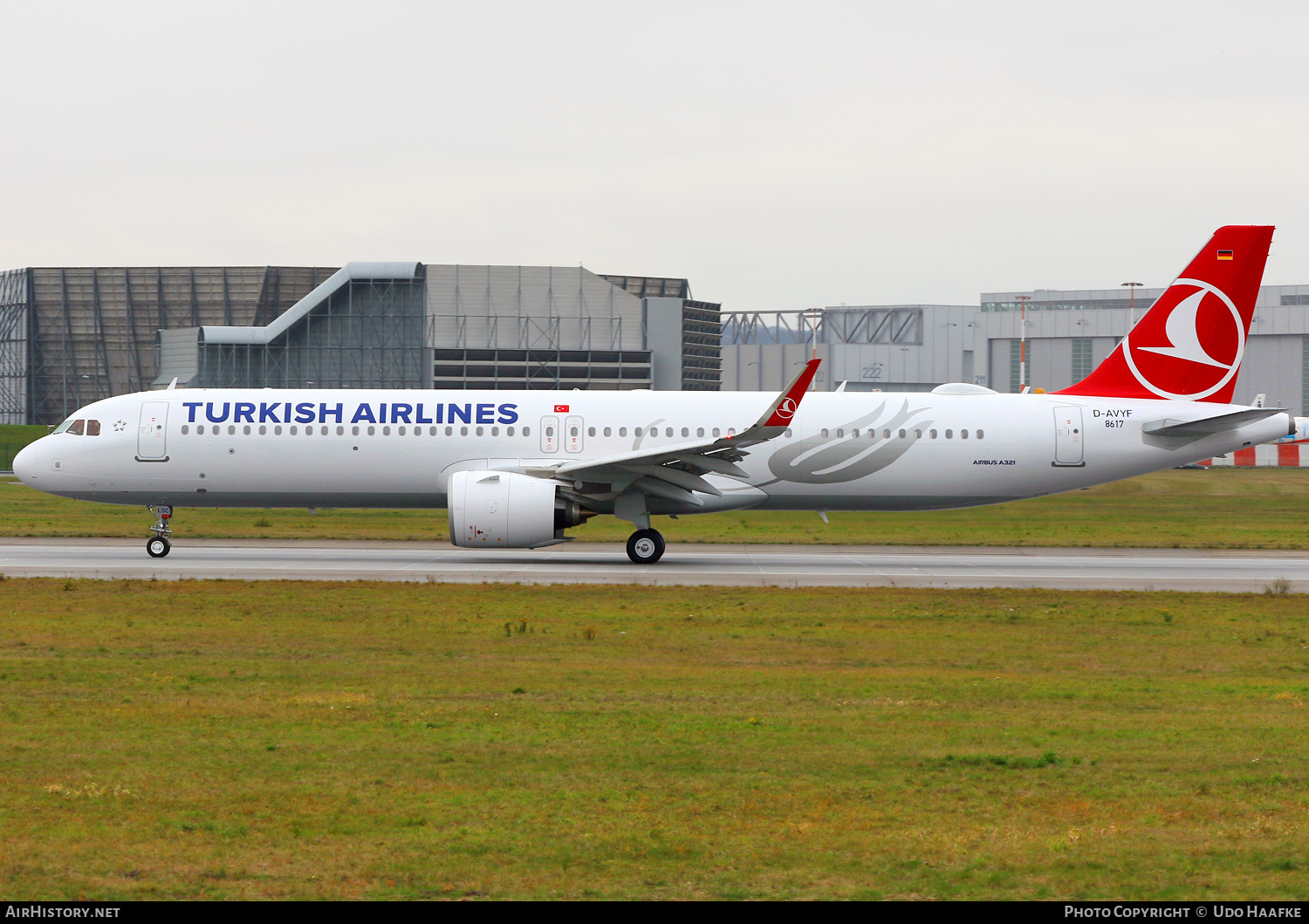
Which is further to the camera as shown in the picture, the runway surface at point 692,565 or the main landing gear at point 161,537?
the main landing gear at point 161,537

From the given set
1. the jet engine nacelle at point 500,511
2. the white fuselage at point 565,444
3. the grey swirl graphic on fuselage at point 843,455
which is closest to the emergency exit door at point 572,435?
the white fuselage at point 565,444

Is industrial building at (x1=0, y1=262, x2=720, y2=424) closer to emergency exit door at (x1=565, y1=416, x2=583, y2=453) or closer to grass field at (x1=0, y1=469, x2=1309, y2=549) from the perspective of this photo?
grass field at (x1=0, y1=469, x2=1309, y2=549)

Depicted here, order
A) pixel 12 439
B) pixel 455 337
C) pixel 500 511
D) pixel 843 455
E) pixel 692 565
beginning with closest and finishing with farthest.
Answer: pixel 500 511, pixel 692 565, pixel 843 455, pixel 12 439, pixel 455 337

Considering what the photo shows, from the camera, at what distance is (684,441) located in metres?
29.1

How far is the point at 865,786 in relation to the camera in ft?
31.2

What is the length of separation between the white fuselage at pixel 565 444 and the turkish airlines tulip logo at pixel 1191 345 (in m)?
0.52

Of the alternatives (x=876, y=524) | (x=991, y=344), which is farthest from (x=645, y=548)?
(x=991, y=344)

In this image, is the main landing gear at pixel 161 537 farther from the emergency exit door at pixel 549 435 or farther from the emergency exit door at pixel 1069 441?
the emergency exit door at pixel 1069 441

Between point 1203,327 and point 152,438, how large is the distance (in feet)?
77.8

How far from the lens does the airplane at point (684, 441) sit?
2877 cm

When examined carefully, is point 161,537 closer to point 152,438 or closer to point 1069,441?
point 152,438

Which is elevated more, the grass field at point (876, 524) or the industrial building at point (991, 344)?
the industrial building at point (991, 344)

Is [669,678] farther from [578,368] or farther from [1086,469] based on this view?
[578,368]
